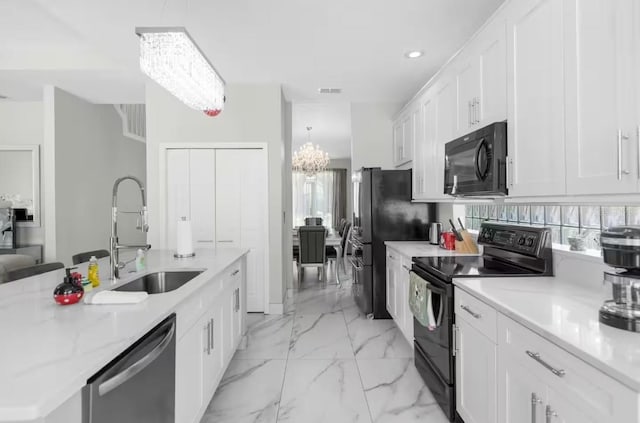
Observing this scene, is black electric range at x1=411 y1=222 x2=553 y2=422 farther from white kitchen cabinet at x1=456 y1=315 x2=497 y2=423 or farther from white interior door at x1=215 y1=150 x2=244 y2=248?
white interior door at x1=215 y1=150 x2=244 y2=248

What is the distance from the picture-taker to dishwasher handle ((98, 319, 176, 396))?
3.19 feet

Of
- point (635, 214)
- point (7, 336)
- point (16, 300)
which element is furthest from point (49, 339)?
point (635, 214)

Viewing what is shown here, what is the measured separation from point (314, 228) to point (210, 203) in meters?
1.87

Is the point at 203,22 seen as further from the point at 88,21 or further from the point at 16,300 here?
the point at 16,300

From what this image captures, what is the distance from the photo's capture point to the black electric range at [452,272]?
77.2 inches

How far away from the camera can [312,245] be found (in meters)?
5.54

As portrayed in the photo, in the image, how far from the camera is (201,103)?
236cm

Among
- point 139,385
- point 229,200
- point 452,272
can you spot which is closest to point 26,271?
point 139,385

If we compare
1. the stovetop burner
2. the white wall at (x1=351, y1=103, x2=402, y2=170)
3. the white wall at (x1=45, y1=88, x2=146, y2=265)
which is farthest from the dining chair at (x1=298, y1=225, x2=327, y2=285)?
the stovetop burner

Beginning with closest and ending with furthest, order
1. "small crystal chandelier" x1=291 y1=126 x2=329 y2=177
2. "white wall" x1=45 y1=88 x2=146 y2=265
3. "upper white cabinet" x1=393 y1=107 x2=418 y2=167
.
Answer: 1. "upper white cabinet" x1=393 y1=107 x2=418 y2=167
2. "white wall" x1=45 y1=88 x2=146 y2=265
3. "small crystal chandelier" x1=291 y1=126 x2=329 y2=177

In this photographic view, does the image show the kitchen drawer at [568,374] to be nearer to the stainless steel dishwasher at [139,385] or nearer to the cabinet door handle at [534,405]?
the cabinet door handle at [534,405]

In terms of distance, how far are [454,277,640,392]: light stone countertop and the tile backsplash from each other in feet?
1.00

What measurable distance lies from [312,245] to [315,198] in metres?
A: 4.81

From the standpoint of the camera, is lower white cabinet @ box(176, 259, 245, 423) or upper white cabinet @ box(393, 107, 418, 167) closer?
lower white cabinet @ box(176, 259, 245, 423)
